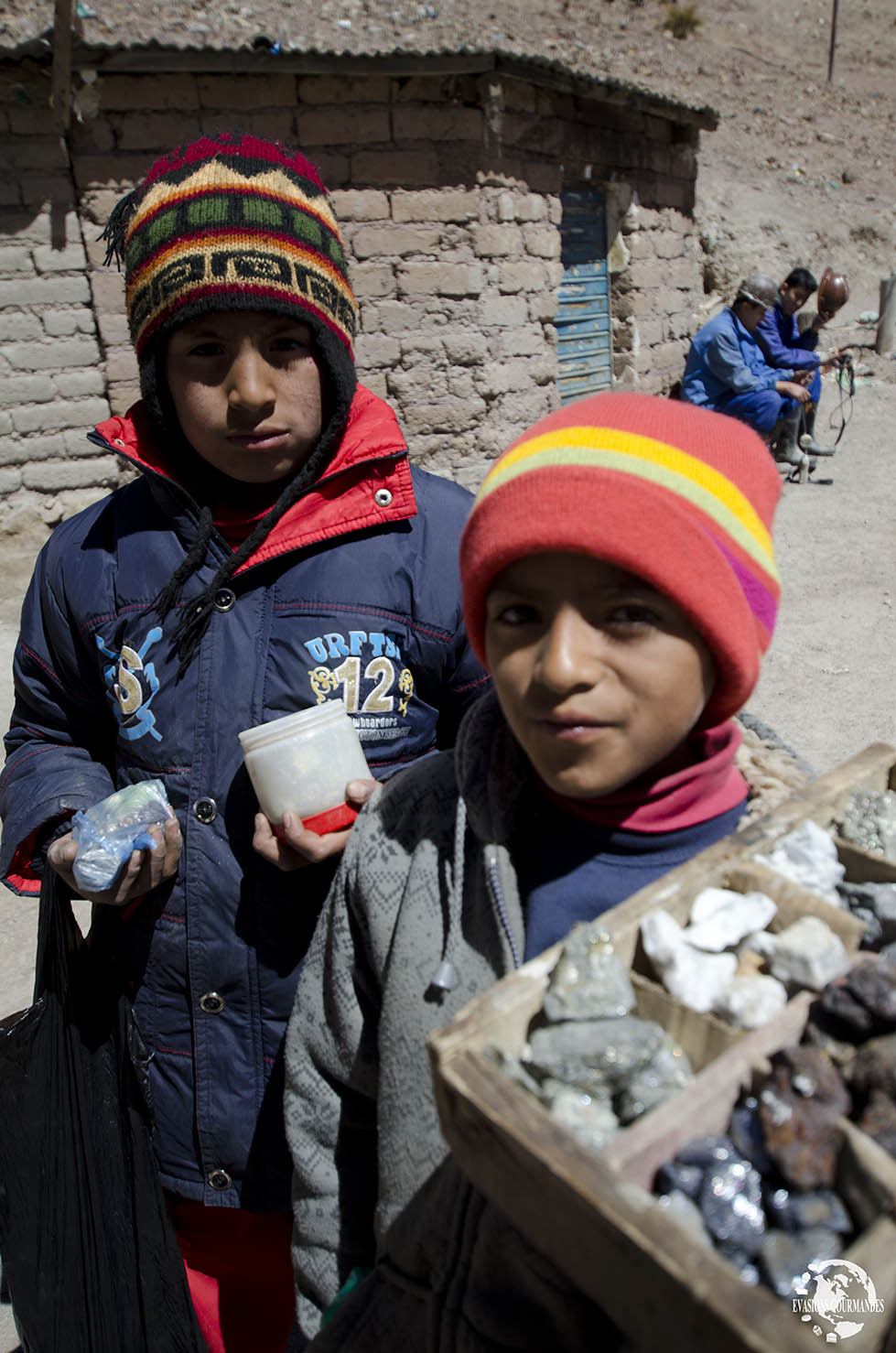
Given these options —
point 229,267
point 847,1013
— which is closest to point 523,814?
point 847,1013

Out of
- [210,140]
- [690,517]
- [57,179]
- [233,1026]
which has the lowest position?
[233,1026]

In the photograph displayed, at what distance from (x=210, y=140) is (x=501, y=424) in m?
6.23

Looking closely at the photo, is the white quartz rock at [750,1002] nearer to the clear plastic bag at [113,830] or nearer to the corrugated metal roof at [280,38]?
the clear plastic bag at [113,830]

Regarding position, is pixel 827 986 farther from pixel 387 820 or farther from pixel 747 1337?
pixel 387 820

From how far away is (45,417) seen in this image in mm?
6559

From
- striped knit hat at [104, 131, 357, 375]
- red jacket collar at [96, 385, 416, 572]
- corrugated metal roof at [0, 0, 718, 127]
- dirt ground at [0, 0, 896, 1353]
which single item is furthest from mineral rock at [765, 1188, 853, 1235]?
corrugated metal roof at [0, 0, 718, 127]

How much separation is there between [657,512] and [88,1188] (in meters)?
1.57

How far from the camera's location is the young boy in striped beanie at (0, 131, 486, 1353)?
1.51 metres

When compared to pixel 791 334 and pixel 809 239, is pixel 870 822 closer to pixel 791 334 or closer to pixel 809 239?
pixel 791 334

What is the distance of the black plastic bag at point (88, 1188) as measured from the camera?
164 cm

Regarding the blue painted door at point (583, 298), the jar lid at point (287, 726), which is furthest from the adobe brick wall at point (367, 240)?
the jar lid at point (287, 726)

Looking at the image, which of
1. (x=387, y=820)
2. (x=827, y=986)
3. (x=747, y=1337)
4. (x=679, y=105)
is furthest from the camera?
(x=679, y=105)

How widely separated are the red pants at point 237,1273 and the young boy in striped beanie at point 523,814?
41 centimetres

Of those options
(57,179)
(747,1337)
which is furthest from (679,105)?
(747,1337)
